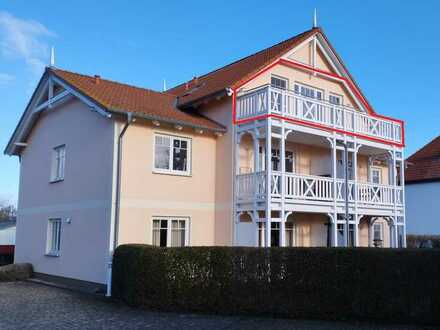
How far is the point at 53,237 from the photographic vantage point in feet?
60.8

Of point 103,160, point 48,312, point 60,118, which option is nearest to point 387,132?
point 103,160

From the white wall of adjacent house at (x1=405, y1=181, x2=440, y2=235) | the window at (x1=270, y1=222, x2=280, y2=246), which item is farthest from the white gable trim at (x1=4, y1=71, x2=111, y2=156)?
the white wall of adjacent house at (x1=405, y1=181, x2=440, y2=235)

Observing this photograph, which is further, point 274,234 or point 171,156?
point 274,234

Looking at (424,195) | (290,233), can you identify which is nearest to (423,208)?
(424,195)

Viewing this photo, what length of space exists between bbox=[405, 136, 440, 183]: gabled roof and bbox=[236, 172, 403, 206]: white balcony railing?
1174cm

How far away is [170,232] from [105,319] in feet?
18.3

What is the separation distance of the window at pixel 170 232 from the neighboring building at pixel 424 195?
1715cm

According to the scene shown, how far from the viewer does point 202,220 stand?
17.1m

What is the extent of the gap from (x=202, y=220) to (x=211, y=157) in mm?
2337

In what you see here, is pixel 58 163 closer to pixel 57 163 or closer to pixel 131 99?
pixel 57 163

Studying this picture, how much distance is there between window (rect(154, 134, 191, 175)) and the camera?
1634 cm

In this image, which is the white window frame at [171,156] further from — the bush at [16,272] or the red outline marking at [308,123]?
the bush at [16,272]

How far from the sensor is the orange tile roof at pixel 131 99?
1549 centimetres

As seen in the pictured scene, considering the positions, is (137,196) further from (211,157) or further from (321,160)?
(321,160)
